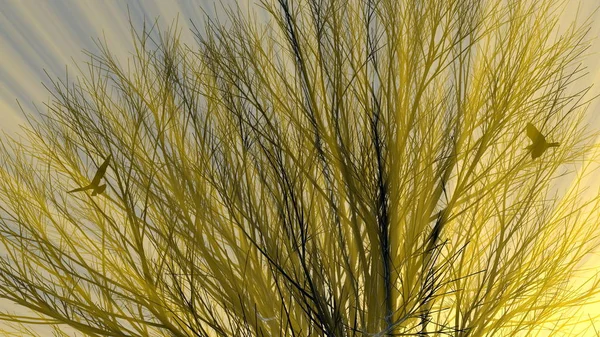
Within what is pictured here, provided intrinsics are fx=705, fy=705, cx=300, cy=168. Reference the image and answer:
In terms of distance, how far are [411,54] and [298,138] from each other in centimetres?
24

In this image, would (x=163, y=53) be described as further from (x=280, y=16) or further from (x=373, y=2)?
(x=373, y=2)

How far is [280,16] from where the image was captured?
1123 millimetres

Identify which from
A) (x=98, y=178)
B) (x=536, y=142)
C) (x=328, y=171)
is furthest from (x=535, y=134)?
(x=98, y=178)

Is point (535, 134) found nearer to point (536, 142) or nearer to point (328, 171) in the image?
point (536, 142)

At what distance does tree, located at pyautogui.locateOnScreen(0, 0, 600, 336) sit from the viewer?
42.8 inches

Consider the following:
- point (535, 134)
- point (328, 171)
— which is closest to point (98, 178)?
point (328, 171)

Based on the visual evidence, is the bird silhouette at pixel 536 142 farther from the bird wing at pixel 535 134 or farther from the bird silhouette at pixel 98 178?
the bird silhouette at pixel 98 178

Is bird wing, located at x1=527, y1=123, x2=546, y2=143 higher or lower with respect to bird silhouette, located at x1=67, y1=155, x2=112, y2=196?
higher

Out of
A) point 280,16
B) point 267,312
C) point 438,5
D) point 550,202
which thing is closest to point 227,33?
point 280,16

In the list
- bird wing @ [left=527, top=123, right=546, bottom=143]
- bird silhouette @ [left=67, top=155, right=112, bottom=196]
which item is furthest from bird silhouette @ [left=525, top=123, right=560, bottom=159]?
bird silhouette @ [left=67, top=155, right=112, bottom=196]

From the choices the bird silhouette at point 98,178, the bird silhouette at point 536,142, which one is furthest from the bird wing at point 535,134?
the bird silhouette at point 98,178

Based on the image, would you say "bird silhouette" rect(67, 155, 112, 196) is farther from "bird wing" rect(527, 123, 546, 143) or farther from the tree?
"bird wing" rect(527, 123, 546, 143)

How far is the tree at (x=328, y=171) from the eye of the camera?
1087mm

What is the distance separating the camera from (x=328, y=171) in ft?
3.78
